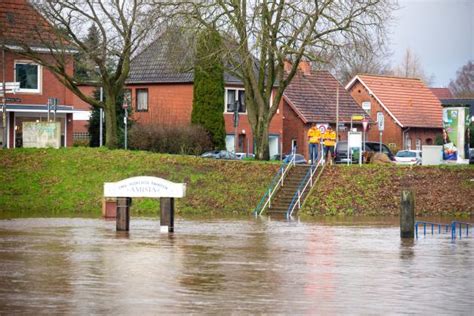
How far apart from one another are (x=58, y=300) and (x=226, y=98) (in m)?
56.6

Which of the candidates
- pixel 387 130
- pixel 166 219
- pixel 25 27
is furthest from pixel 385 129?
pixel 166 219

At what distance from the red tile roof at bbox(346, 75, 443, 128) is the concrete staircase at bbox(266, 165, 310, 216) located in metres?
41.4

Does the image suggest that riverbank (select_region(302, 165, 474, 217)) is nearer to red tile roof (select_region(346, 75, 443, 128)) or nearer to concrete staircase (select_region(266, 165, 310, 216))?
concrete staircase (select_region(266, 165, 310, 216))

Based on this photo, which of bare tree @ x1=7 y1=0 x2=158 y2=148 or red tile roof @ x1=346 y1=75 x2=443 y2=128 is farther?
red tile roof @ x1=346 y1=75 x2=443 y2=128

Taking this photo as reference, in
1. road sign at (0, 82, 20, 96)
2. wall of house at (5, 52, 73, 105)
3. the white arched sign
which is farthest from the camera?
wall of house at (5, 52, 73, 105)

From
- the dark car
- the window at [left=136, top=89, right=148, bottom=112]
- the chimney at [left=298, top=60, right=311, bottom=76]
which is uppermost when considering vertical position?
the chimney at [left=298, top=60, right=311, bottom=76]

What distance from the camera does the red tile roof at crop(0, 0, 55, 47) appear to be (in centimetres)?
4991

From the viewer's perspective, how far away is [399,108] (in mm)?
90375

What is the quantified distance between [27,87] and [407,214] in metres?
31.2

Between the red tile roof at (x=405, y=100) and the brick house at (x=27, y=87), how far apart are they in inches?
1450

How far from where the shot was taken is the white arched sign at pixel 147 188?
29141 mm

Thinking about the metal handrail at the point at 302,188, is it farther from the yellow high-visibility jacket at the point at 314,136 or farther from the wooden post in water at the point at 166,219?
the wooden post in water at the point at 166,219

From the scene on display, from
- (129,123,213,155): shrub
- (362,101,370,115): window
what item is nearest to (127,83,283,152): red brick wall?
(129,123,213,155): shrub

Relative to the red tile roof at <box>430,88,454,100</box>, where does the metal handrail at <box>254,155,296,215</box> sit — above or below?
below
